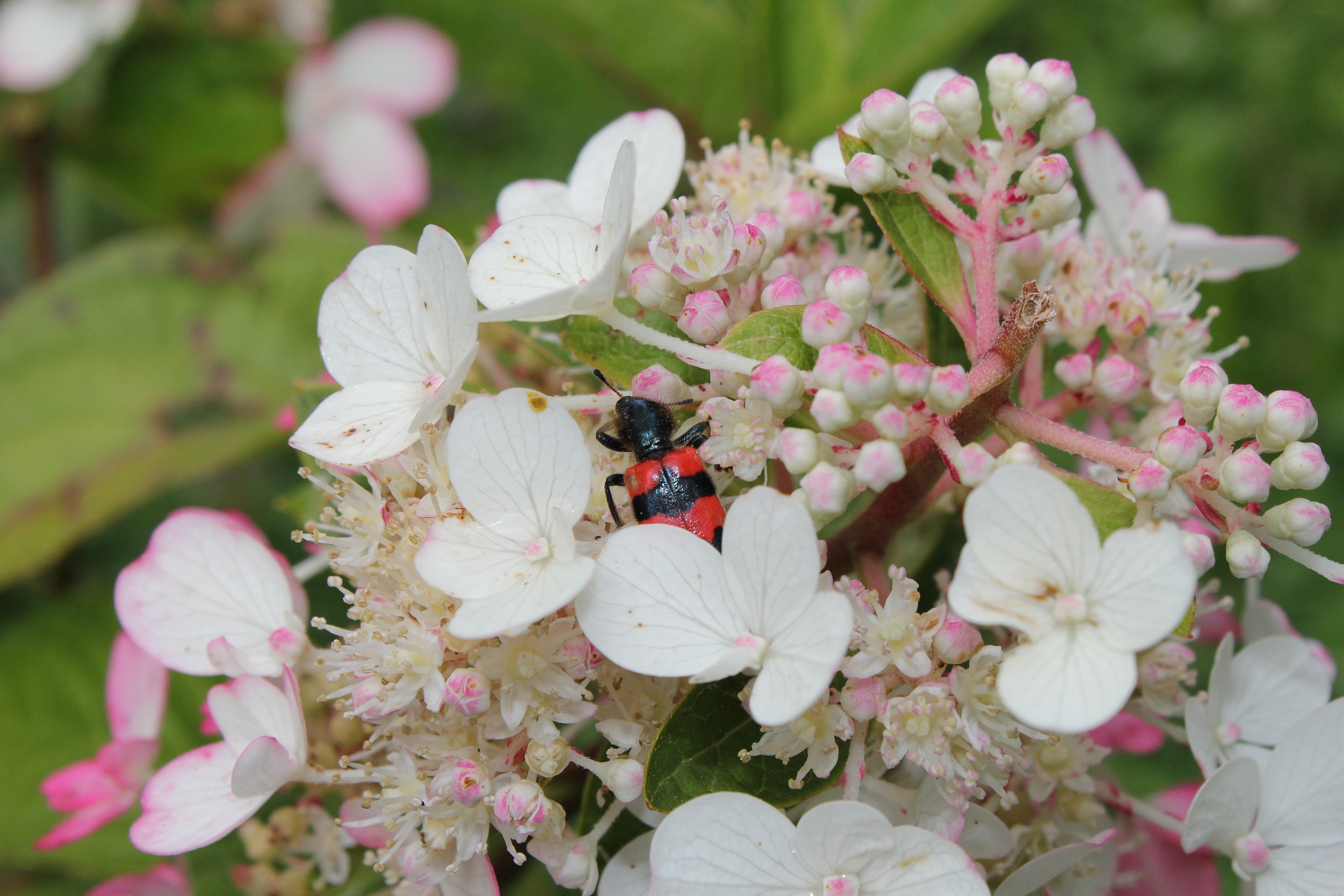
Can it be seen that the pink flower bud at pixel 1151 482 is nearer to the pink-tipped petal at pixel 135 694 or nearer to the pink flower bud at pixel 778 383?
the pink flower bud at pixel 778 383

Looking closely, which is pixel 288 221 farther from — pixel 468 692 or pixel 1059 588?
pixel 1059 588

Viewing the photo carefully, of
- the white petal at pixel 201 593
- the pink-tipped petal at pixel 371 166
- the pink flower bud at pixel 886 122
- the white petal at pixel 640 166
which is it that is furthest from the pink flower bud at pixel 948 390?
the pink-tipped petal at pixel 371 166

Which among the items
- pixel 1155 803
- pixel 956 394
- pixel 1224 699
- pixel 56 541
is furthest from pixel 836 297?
pixel 56 541

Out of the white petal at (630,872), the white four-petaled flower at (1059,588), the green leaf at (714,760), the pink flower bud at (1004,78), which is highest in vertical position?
the pink flower bud at (1004,78)

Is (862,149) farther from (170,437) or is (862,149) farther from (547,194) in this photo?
(170,437)

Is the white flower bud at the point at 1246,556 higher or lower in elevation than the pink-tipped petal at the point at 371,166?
higher

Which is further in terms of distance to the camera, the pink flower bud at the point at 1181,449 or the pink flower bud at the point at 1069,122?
the pink flower bud at the point at 1069,122
